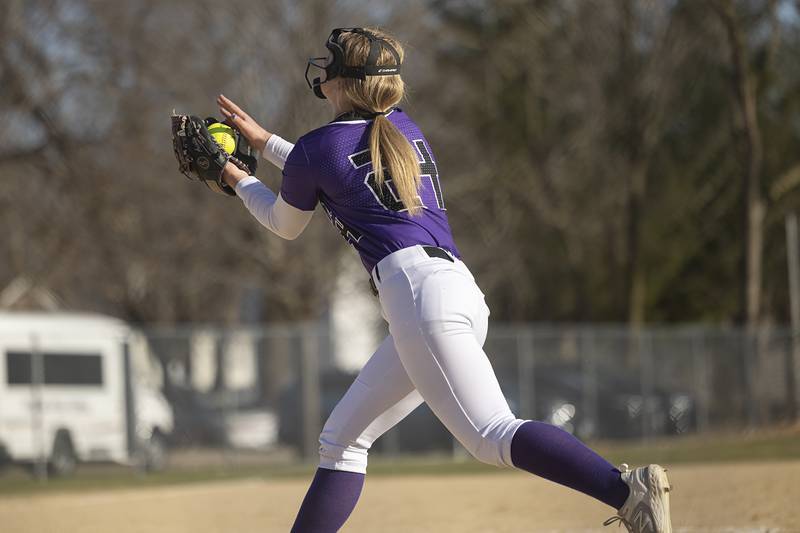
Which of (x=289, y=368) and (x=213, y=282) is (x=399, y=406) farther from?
(x=213, y=282)

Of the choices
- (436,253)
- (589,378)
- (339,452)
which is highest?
(436,253)

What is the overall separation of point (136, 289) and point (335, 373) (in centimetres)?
881

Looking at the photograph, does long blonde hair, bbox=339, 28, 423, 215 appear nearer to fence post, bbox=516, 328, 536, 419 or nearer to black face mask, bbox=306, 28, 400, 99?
black face mask, bbox=306, 28, 400, 99

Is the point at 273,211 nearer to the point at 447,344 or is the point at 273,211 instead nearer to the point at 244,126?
the point at 244,126

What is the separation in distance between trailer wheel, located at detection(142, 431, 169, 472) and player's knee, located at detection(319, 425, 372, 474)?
1420 centimetres

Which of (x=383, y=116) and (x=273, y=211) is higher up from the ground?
(x=383, y=116)

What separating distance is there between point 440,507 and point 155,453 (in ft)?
31.6

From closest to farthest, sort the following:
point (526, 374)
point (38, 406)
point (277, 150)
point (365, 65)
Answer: point (365, 65) < point (277, 150) < point (38, 406) < point (526, 374)

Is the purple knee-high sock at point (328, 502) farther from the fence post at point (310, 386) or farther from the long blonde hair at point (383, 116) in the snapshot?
the fence post at point (310, 386)

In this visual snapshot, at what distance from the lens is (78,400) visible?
18.9m

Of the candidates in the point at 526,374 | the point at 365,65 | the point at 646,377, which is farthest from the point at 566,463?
the point at 646,377

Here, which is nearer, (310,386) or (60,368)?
(60,368)

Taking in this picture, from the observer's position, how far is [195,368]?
64.3 ft

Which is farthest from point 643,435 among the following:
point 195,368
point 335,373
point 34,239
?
point 34,239
